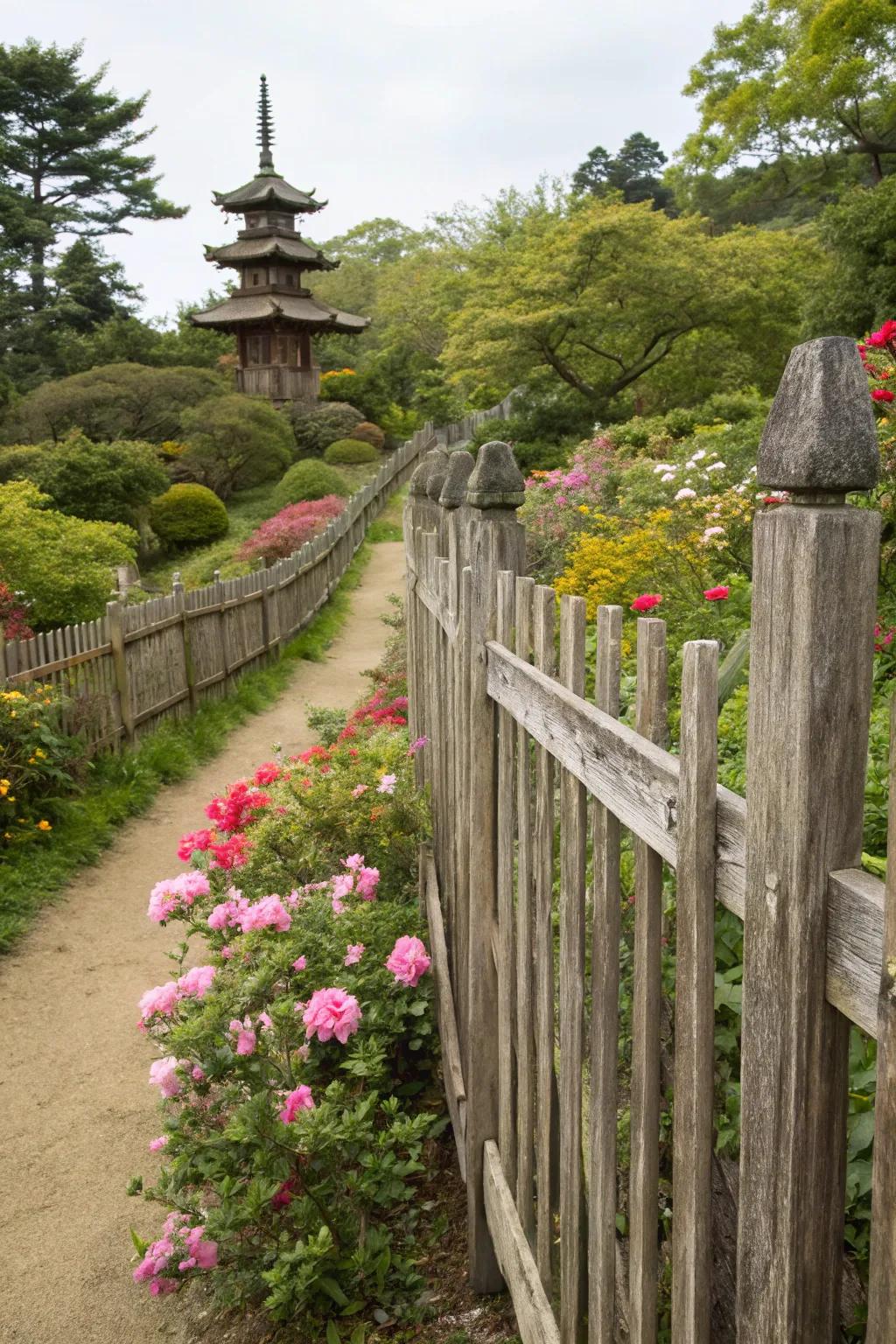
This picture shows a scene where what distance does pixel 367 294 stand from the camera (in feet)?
183

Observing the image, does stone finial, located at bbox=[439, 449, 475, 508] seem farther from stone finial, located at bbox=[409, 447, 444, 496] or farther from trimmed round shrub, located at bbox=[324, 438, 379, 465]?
trimmed round shrub, located at bbox=[324, 438, 379, 465]

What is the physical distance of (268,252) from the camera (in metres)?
34.7

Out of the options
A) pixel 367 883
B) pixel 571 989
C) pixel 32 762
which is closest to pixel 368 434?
pixel 32 762

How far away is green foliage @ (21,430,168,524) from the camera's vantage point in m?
21.3

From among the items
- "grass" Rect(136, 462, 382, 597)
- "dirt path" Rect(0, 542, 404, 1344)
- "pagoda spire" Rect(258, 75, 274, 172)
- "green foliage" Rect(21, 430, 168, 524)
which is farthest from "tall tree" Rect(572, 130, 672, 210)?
"dirt path" Rect(0, 542, 404, 1344)

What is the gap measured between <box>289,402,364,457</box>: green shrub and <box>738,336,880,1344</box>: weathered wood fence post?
31.9 meters

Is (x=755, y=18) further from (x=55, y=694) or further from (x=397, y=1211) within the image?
(x=397, y=1211)

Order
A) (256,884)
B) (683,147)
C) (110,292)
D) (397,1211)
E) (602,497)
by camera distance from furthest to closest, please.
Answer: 1. (110,292)
2. (683,147)
3. (602,497)
4. (256,884)
5. (397,1211)

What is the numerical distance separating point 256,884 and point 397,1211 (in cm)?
154

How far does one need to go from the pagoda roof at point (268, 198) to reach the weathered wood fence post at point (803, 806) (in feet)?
129

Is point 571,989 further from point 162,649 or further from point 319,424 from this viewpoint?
point 319,424

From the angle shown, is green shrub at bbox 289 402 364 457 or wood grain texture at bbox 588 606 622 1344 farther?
green shrub at bbox 289 402 364 457

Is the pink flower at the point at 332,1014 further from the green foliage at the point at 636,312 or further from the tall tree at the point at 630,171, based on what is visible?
the tall tree at the point at 630,171

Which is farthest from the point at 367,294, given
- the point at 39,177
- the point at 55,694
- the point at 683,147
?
the point at 55,694
